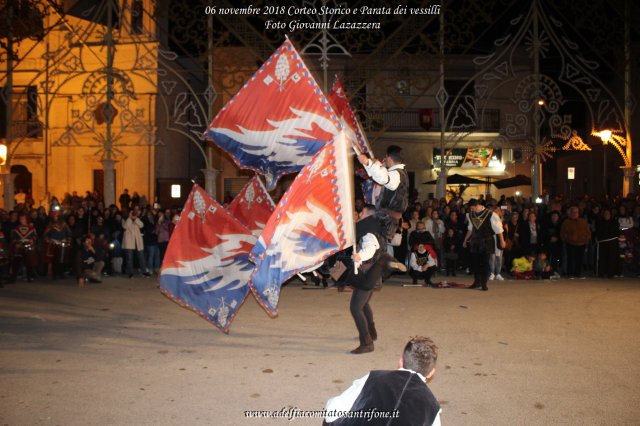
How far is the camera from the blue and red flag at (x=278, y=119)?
6.80 m

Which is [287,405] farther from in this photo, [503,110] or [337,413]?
[503,110]

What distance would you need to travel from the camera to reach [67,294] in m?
11.1

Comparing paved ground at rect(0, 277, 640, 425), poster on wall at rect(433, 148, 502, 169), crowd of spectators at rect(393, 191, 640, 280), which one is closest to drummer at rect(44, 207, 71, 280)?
paved ground at rect(0, 277, 640, 425)

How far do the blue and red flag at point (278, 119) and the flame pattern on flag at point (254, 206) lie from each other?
4.30 feet

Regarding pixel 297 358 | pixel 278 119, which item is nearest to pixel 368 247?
pixel 297 358

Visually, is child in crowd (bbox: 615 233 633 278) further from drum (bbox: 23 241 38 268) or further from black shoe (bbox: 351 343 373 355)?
drum (bbox: 23 241 38 268)

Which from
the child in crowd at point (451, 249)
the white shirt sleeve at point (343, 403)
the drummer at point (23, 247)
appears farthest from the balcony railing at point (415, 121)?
the white shirt sleeve at point (343, 403)

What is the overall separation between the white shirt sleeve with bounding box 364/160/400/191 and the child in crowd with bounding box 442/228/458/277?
24.6ft

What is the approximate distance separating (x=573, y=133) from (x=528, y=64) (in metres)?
10.4

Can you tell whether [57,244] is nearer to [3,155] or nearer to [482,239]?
[3,155]

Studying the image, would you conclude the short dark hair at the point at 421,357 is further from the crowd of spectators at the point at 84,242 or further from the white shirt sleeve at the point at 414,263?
the crowd of spectators at the point at 84,242

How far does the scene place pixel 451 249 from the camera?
13836mm

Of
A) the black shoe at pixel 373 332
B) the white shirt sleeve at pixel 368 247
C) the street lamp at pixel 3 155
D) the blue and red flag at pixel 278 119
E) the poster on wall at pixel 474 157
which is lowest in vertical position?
the black shoe at pixel 373 332

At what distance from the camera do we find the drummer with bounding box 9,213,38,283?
499 inches
